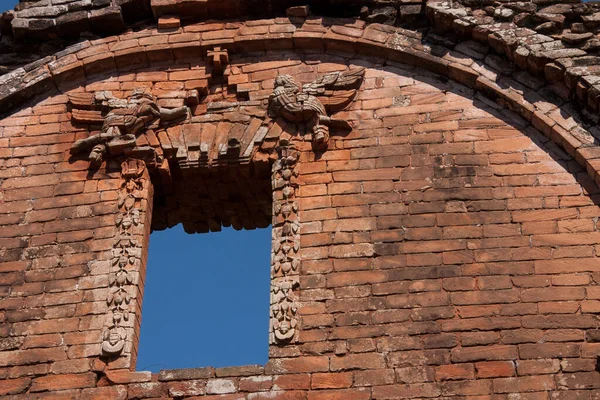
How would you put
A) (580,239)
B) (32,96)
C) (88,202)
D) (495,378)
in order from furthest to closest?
(32,96)
(88,202)
(580,239)
(495,378)

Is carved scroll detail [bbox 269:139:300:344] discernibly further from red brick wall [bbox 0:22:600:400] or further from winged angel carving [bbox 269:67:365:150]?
winged angel carving [bbox 269:67:365:150]

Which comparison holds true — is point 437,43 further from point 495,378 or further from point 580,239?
point 495,378

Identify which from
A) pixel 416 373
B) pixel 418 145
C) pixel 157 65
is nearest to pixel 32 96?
pixel 157 65

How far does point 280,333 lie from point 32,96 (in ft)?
12.1

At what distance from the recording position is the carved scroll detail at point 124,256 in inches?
412

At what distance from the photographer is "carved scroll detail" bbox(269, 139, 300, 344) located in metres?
10.4

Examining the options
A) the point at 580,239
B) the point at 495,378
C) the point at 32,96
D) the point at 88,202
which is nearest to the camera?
the point at 495,378

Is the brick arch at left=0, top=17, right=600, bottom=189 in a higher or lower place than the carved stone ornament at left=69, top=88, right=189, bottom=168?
higher

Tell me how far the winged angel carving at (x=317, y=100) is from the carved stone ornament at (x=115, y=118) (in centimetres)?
86

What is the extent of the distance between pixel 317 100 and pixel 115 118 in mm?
1762

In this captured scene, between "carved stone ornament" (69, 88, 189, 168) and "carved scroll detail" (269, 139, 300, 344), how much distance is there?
1111 millimetres

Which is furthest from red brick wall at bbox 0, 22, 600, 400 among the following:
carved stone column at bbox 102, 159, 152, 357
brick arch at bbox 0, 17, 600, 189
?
brick arch at bbox 0, 17, 600, 189

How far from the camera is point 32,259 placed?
11.1 meters

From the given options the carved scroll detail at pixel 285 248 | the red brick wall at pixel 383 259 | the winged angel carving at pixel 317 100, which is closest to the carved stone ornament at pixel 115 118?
the red brick wall at pixel 383 259
